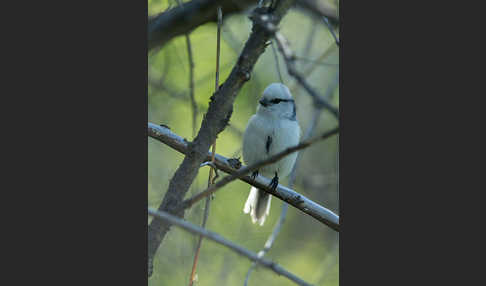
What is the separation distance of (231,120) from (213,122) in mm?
1407

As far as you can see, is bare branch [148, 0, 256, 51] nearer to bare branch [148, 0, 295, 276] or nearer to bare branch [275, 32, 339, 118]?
bare branch [275, 32, 339, 118]

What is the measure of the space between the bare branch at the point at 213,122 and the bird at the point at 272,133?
4.13 feet

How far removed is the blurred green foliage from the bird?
0.48 ft

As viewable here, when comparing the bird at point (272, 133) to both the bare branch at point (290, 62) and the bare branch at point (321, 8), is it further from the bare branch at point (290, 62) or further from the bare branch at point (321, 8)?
the bare branch at point (321, 8)

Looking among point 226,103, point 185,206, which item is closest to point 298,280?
point 185,206

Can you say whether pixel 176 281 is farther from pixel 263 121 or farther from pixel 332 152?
pixel 332 152

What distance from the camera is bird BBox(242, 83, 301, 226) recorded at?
3.12m

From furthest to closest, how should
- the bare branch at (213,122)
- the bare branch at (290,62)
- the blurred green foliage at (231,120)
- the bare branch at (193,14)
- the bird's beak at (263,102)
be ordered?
the bird's beak at (263,102) < the bare branch at (193,14) < the blurred green foliage at (231,120) < the bare branch at (290,62) < the bare branch at (213,122)

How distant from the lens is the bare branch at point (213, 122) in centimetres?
176

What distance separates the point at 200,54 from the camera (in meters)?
3.42

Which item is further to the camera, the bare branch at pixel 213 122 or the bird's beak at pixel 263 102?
the bird's beak at pixel 263 102

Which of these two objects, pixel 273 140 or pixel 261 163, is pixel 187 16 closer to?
pixel 273 140

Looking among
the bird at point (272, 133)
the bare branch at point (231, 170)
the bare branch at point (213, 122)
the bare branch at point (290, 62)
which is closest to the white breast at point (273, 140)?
the bird at point (272, 133)

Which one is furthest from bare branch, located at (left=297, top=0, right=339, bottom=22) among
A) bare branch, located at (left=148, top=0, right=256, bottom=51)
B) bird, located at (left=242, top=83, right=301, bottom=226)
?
bird, located at (left=242, top=83, right=301, bottom=226)
